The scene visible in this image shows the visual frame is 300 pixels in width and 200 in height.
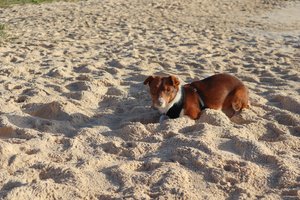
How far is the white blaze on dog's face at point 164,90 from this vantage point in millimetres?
4754

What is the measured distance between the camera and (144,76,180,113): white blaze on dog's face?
4.75 meters

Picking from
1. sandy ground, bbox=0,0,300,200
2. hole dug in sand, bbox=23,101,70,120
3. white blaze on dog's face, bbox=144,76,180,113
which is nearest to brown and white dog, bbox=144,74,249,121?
white blaze on dog's face, bbox=144,76,180,113

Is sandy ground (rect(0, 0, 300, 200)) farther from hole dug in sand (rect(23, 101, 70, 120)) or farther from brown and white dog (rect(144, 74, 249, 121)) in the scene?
brown and white dog (rect(144, 74, 249, 121))

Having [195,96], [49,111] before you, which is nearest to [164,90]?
[195,96]

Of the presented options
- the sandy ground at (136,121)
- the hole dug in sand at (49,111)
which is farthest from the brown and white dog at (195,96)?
the hole dug in sand at (49,111)

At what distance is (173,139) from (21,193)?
5.12 feet

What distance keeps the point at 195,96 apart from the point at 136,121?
678 millimetres

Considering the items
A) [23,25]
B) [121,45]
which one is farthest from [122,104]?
[23,25]

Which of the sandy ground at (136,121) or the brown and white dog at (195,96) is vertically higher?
the brown and white dog at (195,96)

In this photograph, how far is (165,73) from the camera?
7.18m

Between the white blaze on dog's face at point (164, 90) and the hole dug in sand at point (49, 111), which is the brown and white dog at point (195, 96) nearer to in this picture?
the white blaze on dog's face at point (164, 90)

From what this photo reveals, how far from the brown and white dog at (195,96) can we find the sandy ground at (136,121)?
0.12 m

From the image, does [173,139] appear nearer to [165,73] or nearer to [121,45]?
[165,73]

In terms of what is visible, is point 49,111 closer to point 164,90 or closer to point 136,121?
point 136,121
